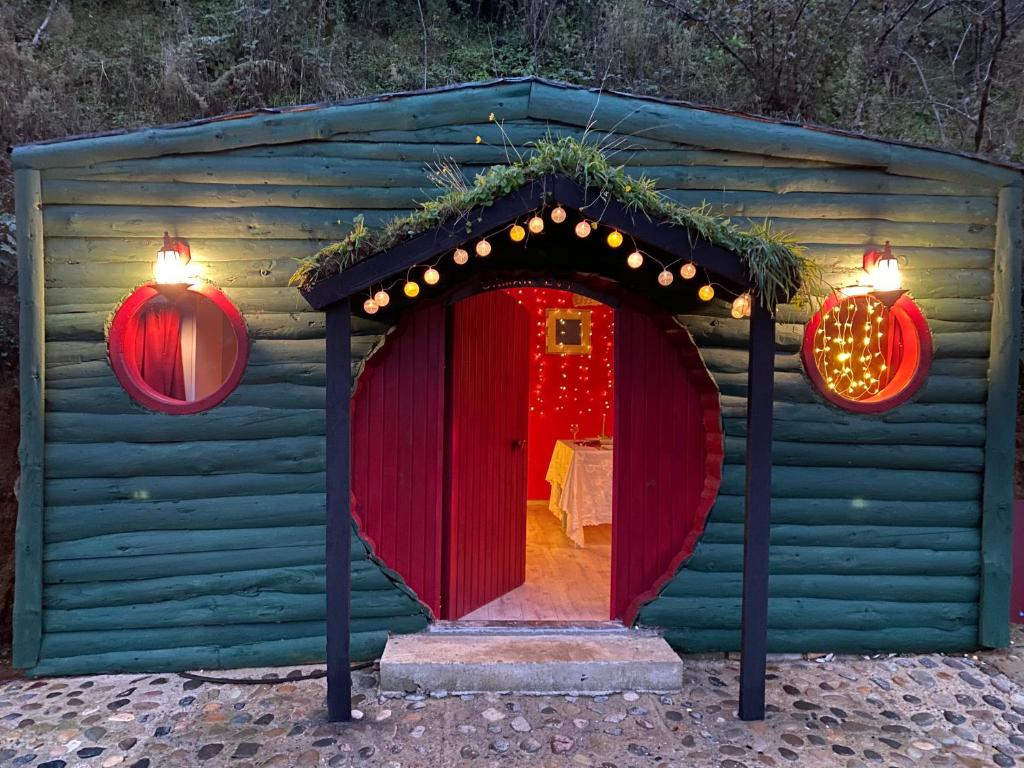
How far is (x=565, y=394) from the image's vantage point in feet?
27.9

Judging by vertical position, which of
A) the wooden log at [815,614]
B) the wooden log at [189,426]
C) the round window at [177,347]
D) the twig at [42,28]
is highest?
the twig at [42,28]

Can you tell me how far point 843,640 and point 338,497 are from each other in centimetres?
347

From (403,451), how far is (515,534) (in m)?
1.45

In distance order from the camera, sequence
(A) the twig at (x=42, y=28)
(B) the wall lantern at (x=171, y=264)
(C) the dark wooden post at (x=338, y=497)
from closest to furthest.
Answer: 1. (C) the dark wooden post at (x=338, y=497)
2. (B) the wall lantern at (x=171, y=264)
3. (A) the twig at (x=42, y=28)

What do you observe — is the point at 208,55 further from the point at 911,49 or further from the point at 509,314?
the point at 911,49

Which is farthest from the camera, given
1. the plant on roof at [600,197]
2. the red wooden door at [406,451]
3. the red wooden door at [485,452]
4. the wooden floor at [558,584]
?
the wooden floor at [558,584]

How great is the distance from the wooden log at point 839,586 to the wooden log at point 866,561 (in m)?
0.04

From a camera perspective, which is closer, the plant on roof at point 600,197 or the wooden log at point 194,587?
the plant on roof at point 600,197

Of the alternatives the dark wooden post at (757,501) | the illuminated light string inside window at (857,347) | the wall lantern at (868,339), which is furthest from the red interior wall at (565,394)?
the dark wooden post at (757,501)

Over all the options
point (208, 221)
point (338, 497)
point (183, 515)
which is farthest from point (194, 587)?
point (208, 221)

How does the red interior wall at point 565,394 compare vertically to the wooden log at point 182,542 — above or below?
above

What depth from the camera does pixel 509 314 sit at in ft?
16.5

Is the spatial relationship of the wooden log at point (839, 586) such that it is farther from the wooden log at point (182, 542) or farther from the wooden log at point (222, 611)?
the wooden log at point (182, 542)

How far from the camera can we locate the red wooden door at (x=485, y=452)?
4332 millimetres
